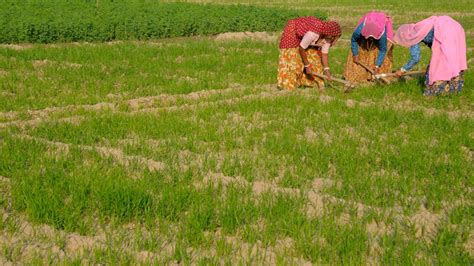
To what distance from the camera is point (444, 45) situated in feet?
23.5

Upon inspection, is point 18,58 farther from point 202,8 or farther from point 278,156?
point 202,8

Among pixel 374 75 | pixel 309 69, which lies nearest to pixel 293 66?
pixel 309 69

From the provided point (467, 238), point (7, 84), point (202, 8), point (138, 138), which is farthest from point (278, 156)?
point (202, 8)

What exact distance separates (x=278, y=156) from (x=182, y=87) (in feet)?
11.0

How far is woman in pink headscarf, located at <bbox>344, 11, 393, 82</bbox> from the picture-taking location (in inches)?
298

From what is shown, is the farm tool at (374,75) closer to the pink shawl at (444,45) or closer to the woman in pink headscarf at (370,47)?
the woman in pink headscarf at (370,47)

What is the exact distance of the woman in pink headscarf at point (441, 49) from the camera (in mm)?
7195

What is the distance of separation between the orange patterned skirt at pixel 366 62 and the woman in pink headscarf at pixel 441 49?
82cm

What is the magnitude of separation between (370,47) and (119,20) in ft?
28.2

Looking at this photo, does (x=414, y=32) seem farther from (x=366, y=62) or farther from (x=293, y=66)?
(x=293, y=66)

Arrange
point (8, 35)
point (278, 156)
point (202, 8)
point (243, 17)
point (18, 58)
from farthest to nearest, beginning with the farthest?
1. point (202, 8)
2. point (243, 17)
3. point (8, 35)
4. point (18, 58)
5. point (278, 156)

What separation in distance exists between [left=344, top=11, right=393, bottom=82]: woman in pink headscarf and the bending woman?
47cm

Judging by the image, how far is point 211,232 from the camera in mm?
3512

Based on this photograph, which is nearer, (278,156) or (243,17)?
(278,156)
